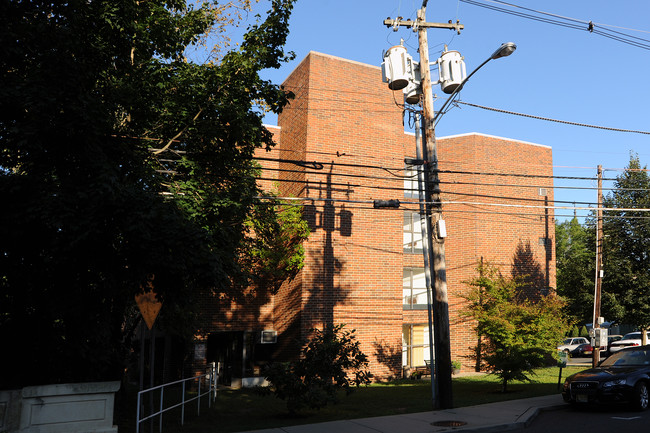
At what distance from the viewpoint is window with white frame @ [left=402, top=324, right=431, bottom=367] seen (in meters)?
22.9

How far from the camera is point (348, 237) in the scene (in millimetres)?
20500

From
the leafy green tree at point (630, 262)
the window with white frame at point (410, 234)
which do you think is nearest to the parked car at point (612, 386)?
the window with white frame at point (410, 234)

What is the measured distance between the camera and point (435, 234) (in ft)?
44.9

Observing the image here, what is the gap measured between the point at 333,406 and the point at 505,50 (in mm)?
10109

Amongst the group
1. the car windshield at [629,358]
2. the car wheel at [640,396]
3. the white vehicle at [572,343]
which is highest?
the car windshield at [629,358]

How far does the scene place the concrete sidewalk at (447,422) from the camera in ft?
34.8

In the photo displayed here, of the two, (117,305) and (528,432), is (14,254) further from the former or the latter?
(528,432)

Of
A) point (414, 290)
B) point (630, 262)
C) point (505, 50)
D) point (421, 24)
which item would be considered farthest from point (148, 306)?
point (630, 262)

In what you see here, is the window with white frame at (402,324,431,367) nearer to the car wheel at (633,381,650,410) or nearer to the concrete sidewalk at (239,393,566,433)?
the concrete sidewalk at (239,393,566,433)

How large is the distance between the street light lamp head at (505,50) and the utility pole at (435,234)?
8.29ft

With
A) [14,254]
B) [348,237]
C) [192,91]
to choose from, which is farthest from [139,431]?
[348,237]

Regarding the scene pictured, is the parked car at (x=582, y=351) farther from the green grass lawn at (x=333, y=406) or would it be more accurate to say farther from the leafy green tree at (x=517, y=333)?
the leafy green tree at (x=517, y=333)

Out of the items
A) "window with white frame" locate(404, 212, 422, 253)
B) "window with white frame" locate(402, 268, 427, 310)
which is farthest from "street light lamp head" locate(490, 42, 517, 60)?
"window with white frame" locate(402, 268, 427, 310)

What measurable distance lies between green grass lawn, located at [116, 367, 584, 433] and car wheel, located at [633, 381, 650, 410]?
11.3ft
